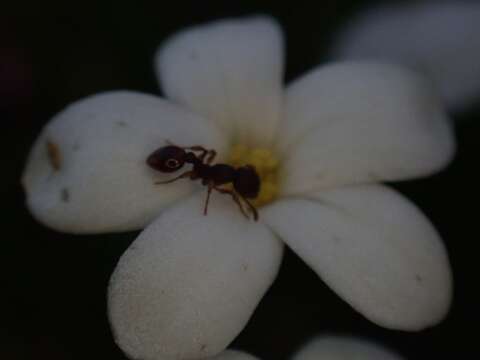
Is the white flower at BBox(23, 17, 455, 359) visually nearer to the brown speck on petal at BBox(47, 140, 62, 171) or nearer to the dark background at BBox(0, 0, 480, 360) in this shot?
the brown speck on petal at BBox(47, 140, 62, 171)

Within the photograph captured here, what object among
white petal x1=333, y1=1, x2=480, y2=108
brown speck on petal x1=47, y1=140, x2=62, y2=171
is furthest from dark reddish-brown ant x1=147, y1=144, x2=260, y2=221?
white petal x1=333, y1=1, x2=480, y2=108

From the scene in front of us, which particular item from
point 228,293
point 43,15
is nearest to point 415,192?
point 228,293

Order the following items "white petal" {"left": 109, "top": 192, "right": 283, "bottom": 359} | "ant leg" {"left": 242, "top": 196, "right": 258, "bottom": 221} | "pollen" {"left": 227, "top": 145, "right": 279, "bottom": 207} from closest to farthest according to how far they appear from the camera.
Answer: "white petal" {"left": 109, "top": 192, "right": 283, "bottom": 359}, "ant leg" {"left": 242, "top": 196, "right": 258, "bottom": 221}, "pollen" {"left": 227, "top": 145, "right": 279, "bottom": 207}

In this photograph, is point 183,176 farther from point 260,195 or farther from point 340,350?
point 340,350

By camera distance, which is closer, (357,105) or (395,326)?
(395,326)

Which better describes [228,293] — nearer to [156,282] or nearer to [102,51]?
[156,282]
